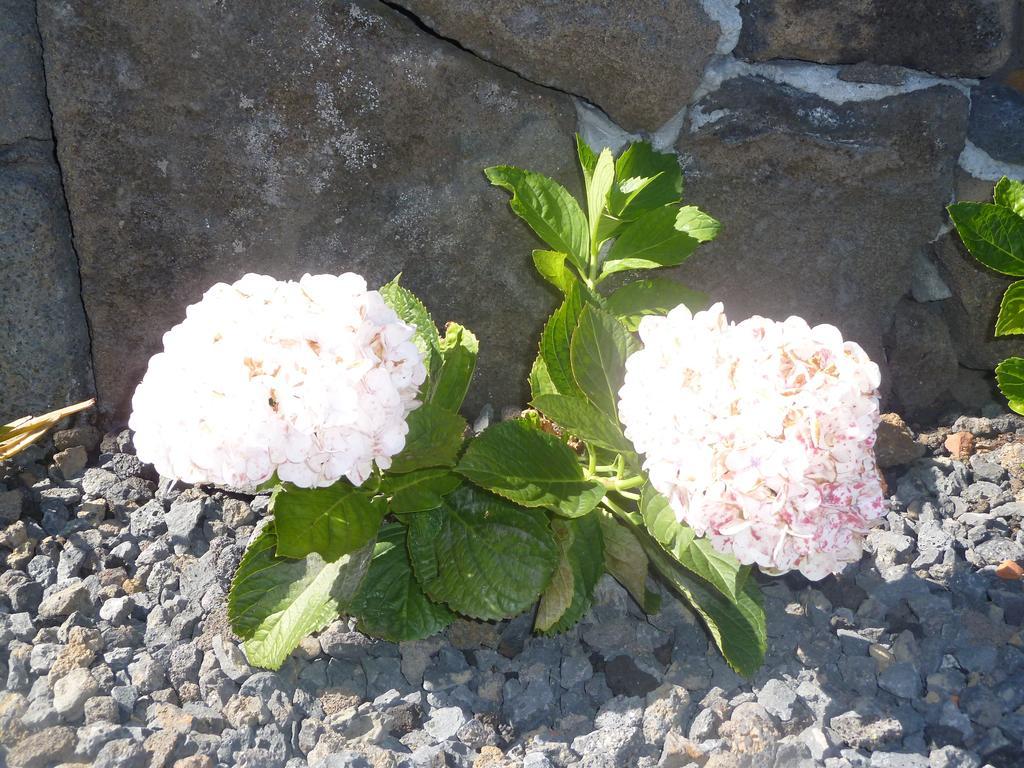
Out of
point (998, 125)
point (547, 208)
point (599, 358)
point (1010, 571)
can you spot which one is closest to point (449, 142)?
point (547, 208)

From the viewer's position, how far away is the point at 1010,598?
154 cm

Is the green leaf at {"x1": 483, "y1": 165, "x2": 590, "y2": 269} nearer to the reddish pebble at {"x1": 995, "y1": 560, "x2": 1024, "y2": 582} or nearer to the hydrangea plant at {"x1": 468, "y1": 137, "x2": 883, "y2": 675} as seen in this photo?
the hydrangea plant at {"x1": 468, "y1": 137, "x2": 883, "y2": 675}

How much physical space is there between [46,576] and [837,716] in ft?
4.13

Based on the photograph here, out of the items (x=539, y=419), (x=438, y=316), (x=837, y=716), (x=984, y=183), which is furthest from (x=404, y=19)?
(x=837, y=716)

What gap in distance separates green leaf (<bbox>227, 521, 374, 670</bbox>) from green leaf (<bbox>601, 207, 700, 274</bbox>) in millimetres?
626

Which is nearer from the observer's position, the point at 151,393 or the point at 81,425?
the point at 151,393

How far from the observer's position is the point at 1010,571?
63.1 inches

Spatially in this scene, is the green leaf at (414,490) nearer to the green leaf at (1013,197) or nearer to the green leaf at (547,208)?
the green leaf at (547,208)

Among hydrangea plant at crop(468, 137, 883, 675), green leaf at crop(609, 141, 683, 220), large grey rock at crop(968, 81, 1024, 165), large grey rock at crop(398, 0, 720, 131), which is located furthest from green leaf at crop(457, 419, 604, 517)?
large grey rock at crop(968, 81, 1024, 165)

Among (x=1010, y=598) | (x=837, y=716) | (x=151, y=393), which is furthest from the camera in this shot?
(x=1010, y=598)

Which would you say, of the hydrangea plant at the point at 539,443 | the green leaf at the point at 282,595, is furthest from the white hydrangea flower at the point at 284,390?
the green leaf at the point at 282,595

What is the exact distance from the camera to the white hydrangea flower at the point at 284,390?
3.93 feet

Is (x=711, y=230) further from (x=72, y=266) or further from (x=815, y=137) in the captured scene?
(x=72, y=266)

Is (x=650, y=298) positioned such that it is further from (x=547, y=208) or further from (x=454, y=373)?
(x=454, y=373)
